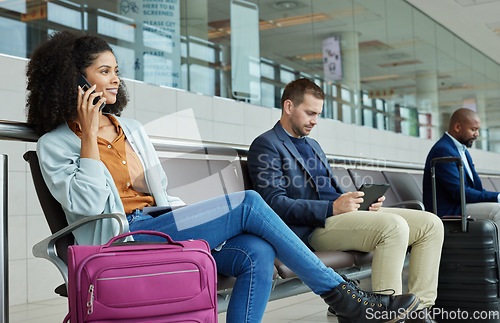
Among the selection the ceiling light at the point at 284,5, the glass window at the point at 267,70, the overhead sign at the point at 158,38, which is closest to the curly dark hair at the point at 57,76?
the overhead sign at the point at 158,38

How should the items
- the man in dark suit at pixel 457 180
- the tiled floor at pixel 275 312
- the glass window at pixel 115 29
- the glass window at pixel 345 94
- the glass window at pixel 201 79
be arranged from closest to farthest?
the tiled floor at pixel 275 312, the man in dark suit at pixel 457 180, the glass window at pixel 115 29, the glass window at pixel 201 79, the glass window at pixel 345 94

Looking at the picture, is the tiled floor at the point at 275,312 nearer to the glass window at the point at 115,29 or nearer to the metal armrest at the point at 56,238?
the metal armrest at the point at 56,238

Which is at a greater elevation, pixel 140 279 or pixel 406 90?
pixel 406 90

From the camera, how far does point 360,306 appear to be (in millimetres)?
2002

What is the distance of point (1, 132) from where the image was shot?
1915mm

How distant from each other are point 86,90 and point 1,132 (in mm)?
329

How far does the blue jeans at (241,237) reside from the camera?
1.86 meters

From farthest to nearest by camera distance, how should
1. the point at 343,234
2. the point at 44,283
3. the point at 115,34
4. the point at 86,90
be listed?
the point at 115,34 → the point at 44,283 → the point at 343,234 → the point at 86,90

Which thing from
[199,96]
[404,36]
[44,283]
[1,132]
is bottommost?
[44,283]

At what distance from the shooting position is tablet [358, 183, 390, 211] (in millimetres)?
2709

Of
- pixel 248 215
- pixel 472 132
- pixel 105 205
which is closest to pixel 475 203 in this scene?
pixel 472 132

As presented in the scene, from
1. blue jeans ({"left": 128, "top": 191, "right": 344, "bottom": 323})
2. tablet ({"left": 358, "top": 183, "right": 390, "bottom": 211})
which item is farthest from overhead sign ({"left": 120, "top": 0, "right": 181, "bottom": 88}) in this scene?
blue jeans ({"left": 128, "top": 191, "right": 344, "bottom": 323})

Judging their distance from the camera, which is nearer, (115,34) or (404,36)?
(115,34)

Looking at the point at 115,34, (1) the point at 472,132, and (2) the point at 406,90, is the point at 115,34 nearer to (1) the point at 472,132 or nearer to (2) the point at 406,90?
(1) the point at 472,132
